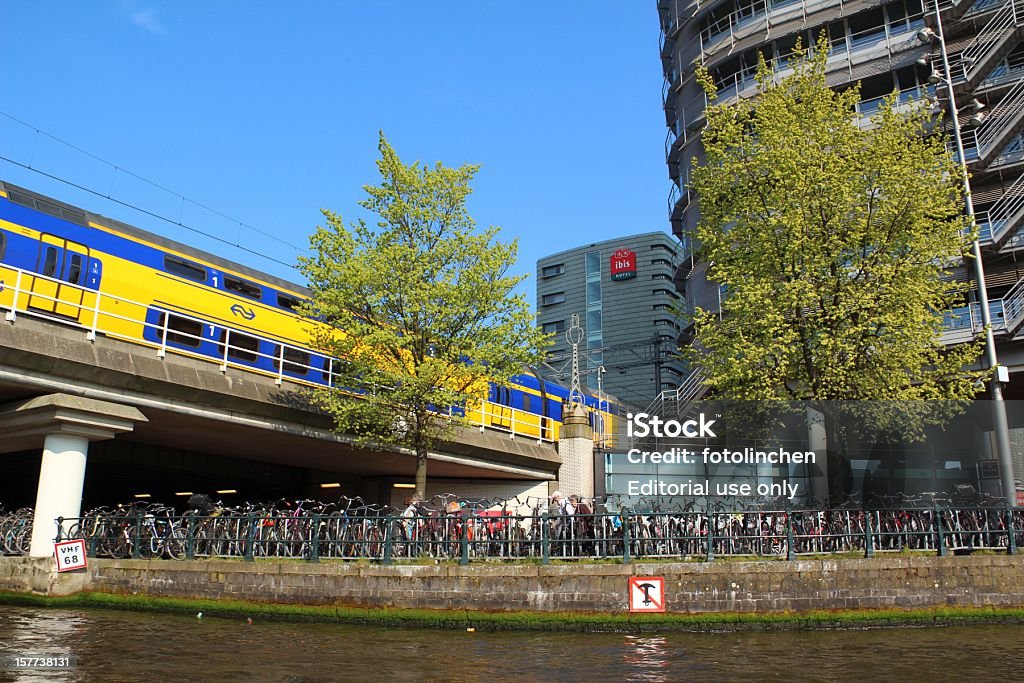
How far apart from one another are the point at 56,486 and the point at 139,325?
4.87 meters

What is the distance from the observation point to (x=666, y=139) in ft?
167

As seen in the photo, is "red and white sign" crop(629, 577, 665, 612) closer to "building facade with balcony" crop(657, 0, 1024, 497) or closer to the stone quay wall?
the stone quay wall

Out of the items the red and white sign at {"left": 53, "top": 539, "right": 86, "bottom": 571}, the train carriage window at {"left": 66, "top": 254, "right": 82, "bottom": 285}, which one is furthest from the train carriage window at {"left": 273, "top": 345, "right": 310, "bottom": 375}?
the red and white sign at {"left": 53, "top": 539, "right": 86, "bottom": 571}

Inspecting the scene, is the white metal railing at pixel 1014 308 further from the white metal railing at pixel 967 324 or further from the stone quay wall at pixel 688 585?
the stone quay wall at pixel 688 585

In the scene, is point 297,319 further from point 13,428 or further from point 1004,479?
point 1004,479

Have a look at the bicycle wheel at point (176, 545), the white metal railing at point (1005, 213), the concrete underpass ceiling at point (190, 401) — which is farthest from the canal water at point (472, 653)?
the white metal railing at point (1005, 213)

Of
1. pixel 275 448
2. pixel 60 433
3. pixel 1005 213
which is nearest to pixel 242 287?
pixel 275 448

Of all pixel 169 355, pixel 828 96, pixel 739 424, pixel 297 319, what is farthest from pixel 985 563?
pixel 297 319

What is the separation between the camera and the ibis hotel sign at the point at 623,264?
10712 cm

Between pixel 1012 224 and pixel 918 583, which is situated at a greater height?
pixel 1012 224

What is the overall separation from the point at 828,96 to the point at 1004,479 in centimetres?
1086

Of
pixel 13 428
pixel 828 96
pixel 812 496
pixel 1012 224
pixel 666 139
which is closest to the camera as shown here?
pixel 812 496

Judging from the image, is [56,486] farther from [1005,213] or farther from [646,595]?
[1005,213]

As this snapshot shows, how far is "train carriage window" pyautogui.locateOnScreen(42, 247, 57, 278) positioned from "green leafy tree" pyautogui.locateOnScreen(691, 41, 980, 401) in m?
16.4
